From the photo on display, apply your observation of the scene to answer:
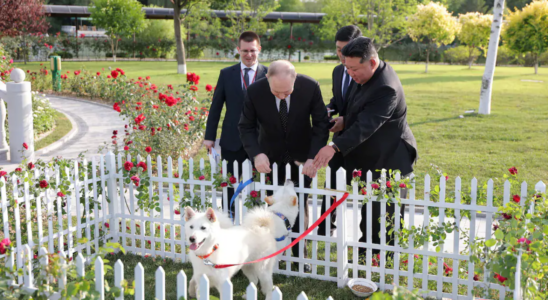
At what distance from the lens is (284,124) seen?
4332mm

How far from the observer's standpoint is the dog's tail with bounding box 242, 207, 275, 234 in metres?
3.67

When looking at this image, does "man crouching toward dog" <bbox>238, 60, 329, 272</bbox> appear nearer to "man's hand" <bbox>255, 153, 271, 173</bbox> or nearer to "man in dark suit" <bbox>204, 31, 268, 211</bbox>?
"man's hand" <bbox>255, 153, 271, 173</bbox>

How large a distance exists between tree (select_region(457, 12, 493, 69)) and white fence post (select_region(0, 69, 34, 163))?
1294 inches

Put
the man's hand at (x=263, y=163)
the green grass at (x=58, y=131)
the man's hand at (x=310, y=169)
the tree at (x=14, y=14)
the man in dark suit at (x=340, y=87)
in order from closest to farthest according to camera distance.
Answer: the man's hand at (x=310, y=169) < the man's hand at (x=263, y=163) < the man in dark suit at (x=340, y=87) < the green grass at (x=58, y=131) < the tree at (x=14, y=14)

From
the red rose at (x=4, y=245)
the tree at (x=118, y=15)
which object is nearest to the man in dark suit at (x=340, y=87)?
the red rose at (x=4, y=245)

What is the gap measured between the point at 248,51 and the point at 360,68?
1361 millimetres

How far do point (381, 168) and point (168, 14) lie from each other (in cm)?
4336

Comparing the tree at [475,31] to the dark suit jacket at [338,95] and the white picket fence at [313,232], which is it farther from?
the white picket fence at [313,232]

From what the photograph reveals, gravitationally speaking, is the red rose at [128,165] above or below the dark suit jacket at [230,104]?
below

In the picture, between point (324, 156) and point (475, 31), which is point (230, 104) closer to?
point (324, 156)

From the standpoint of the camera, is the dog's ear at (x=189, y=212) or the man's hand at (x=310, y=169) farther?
the man's hand at (x=310, y=169)

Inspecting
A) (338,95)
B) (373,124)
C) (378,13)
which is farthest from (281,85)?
(378,13)

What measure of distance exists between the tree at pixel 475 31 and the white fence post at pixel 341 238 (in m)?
34.3

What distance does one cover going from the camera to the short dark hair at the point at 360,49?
3734mm
